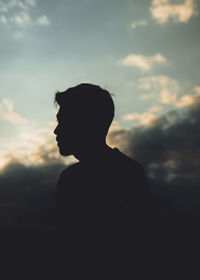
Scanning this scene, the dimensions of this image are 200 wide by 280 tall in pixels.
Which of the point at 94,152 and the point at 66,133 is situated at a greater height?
the point at 66,133

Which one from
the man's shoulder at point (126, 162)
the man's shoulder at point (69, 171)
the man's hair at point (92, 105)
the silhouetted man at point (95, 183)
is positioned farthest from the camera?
the man's hair at point (92, 105)

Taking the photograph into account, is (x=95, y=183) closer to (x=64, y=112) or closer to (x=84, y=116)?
(x=84, y=116)

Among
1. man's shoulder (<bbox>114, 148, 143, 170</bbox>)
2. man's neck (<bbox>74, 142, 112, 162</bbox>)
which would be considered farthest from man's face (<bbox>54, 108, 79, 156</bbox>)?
man's shoulder (<bbox>114, 148, 143, 170</bbox>)

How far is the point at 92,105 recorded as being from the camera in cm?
278

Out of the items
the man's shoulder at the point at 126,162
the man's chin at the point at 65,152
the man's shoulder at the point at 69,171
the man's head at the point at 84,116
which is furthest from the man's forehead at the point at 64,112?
the man's shoulder at the point at 126,162

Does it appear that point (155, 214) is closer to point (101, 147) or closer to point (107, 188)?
point (107, 188)

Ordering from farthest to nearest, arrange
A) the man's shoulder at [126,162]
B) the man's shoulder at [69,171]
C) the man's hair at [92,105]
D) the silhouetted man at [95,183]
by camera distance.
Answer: the man's hair at [92,105] < the man's shoulder at [69,171] < the man's shoulder at [126,162] < the silhouetted man at [95,183]

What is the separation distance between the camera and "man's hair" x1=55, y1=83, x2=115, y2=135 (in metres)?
2.76

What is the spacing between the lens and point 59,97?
2.96m

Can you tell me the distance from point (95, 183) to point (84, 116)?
2.73 feet

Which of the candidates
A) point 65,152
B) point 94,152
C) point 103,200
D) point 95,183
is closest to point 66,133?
point 65,152

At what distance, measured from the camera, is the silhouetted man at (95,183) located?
7.18 feet

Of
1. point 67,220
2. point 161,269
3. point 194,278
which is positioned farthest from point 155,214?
point 194,278

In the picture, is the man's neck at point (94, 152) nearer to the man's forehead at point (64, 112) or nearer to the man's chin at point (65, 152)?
the man's chin at point (65, 152)
